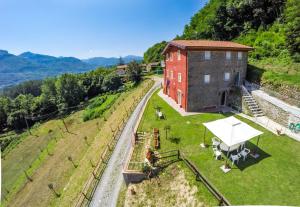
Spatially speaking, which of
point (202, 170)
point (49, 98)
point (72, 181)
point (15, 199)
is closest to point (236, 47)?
point (202, 170)

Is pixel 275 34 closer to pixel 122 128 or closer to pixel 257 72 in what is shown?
pixel 257 72

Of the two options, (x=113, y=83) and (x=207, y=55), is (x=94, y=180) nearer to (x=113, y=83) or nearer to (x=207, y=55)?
(x=207, y=55)

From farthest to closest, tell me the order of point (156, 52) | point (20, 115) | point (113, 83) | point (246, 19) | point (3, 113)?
point (156, 52) → point (3, 113) → point (113, 83) → point (20, 115) → point (246, 19)

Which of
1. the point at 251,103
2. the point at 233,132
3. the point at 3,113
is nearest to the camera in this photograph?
the point at 233,132

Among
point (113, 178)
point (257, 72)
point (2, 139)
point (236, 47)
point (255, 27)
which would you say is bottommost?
point (2, 139)

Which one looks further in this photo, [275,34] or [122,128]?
[275,34]

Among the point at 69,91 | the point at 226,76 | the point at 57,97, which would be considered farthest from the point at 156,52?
the point at 226,76
